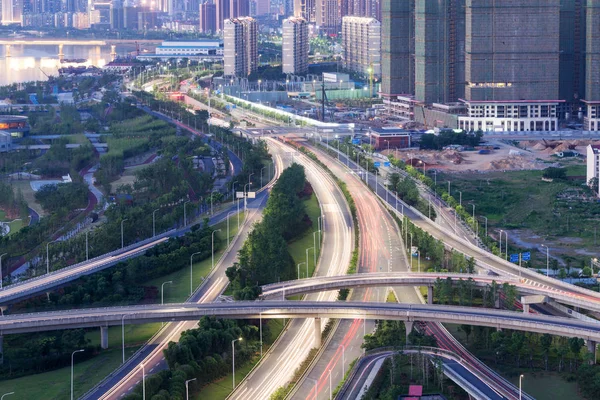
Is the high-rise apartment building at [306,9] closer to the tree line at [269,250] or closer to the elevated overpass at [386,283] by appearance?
the tree line at [269,250]

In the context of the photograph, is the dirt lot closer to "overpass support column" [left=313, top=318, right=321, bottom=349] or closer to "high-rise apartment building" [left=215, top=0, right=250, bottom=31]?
"overpass support column" [left=313, top=318, right=321, bottom=349]

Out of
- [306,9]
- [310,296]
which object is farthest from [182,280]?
[306,9]

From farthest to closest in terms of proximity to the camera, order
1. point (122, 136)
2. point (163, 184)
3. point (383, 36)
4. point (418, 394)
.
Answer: point (383, 36)
point (122, 136)
point (163, 184)
point (418, 394)

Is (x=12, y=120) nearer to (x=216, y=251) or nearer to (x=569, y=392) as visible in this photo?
(x=216, y=251)

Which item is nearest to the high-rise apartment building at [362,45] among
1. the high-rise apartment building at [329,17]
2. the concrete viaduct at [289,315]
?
the high-rise apartment building at [329,17]

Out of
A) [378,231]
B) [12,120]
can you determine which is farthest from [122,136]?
[378,231]

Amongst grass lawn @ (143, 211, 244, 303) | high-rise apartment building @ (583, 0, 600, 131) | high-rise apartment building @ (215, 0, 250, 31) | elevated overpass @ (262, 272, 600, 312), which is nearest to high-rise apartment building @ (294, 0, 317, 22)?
high-rise apartment building @ (215, 0, 250, 31)

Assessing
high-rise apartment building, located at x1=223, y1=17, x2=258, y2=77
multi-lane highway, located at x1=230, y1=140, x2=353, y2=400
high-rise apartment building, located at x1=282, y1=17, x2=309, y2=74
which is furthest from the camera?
high-rise apartment building, located at x1=282, y1=17, x2=309, y2=74
